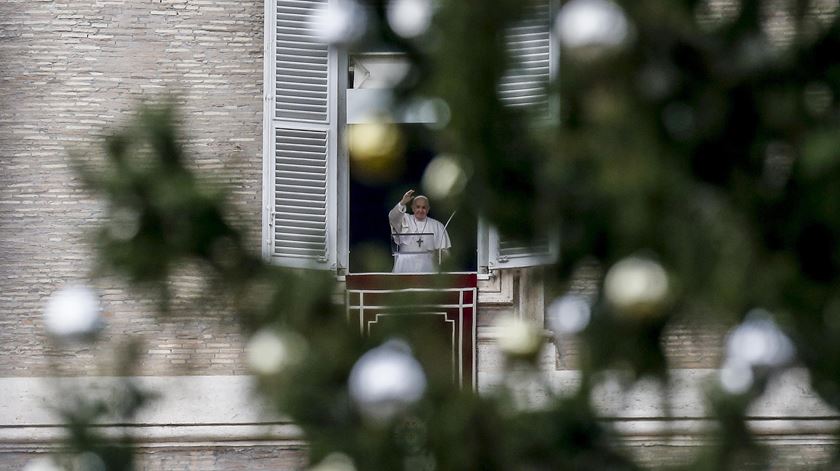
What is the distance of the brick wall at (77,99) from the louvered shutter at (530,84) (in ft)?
19.6

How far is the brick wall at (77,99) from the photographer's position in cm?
782

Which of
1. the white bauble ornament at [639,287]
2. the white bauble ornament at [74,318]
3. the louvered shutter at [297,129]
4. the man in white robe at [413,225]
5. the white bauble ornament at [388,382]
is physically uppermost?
the louvered shutter at [297,129]

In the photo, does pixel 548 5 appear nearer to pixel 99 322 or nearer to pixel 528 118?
pixel 528 118

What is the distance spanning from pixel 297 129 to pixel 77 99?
1196 mm

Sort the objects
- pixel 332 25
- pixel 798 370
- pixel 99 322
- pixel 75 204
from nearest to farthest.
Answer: pixel 798 370 → pixel 332 25 → pixel 99 322 → pixel 75 204

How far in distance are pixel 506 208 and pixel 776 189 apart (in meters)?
0.34

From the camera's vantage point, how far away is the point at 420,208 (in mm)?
8250

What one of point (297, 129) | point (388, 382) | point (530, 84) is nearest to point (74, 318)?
point (388, 382)

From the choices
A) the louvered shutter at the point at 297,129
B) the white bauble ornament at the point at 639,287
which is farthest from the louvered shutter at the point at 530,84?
the louvered shutter at the point at 297,129

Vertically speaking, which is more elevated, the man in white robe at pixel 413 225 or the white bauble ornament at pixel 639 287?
the man in white robe at pixel 413 225

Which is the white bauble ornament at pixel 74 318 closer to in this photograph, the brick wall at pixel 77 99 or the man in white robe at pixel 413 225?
the brick wall at pixel 77 99

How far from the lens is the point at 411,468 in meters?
1.80

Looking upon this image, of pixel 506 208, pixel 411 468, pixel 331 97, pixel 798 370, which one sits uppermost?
pixel 331 97

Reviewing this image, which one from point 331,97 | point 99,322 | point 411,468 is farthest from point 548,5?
point 331,97
